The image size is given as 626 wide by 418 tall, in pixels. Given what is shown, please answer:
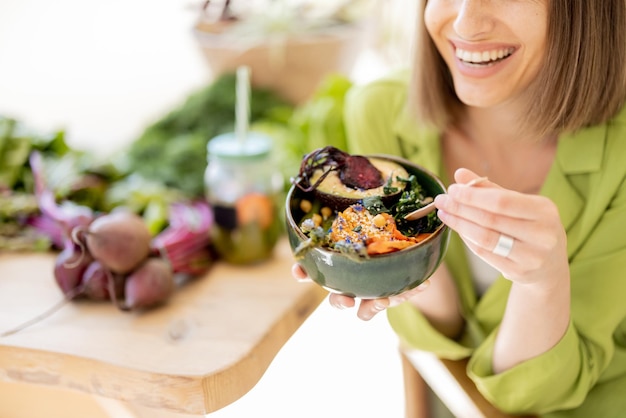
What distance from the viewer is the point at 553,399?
125cm

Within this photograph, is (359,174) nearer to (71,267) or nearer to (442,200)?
(442,200)

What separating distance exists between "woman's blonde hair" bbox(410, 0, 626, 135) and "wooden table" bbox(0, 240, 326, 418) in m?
0.62

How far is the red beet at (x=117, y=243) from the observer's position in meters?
1.38

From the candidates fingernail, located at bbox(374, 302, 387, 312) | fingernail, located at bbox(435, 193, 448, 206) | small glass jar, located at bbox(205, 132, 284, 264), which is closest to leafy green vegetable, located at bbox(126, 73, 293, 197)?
small glass jar, located at bbox(205, 132, 284, 264)

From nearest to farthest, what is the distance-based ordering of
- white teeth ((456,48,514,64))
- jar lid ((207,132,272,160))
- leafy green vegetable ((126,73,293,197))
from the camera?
white teeth ((456,48,514,64)), jar lid ((207,132,272,160)), leafy green vegetable ((126,73,293,197))

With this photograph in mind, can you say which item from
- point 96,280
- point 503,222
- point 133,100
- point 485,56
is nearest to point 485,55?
point 485,56

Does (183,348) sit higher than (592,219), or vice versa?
(592,219)

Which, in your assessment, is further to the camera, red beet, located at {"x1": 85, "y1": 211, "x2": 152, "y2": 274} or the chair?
red beet, located at {"x1": 85, "y1": 211, "x2": 152, "y2": 274}

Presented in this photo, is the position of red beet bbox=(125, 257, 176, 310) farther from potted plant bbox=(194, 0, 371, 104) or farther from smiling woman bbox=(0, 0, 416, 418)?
potted plant bbox=(194, 0, 371, 104)

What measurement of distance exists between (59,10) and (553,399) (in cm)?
347

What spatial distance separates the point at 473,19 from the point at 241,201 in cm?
72

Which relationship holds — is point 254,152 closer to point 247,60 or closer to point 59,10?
point 247,60

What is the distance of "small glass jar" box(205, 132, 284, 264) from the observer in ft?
5.19

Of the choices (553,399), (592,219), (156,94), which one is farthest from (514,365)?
(156,94)
